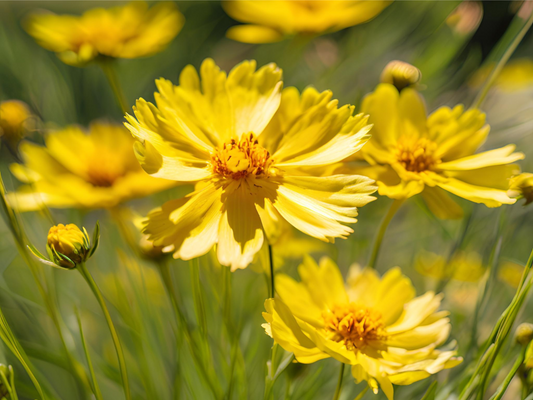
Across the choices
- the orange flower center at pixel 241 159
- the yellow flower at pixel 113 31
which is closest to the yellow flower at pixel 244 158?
the orange flower center at pixel 241 159

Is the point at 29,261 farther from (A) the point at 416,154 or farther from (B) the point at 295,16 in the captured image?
(B) the point at 295,16

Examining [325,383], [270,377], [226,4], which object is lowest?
[325,383]

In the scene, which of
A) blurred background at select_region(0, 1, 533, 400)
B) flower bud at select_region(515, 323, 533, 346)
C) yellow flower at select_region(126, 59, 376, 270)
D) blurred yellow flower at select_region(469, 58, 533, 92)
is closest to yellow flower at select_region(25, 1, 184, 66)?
blurred background at select_region(0, 1, 533, 400)

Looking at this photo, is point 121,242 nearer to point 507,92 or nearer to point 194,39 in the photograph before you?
point 194,39

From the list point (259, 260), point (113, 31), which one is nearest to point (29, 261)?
point (259, 260)

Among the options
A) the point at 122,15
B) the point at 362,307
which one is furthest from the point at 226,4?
the point at 362,307

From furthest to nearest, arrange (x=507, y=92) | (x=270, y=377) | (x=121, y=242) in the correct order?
(x=507, y=92), (x=121, y=242), (x=270, y=377)

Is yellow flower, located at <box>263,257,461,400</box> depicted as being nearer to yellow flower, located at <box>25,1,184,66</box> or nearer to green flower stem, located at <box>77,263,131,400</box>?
green flower stem, located at <box>77,263,131,400</box>
